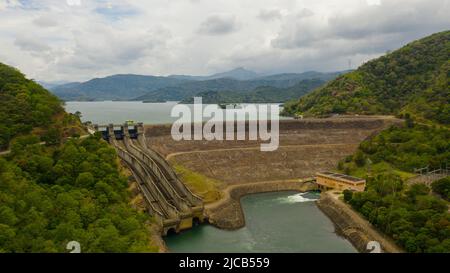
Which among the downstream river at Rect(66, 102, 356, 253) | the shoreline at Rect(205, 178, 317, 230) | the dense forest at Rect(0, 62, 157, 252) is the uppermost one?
the dense forest at Rect(0, 62, 157, 252)

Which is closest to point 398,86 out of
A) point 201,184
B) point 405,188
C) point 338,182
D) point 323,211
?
point 338,182

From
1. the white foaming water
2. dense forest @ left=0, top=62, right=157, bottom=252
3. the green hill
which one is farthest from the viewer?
the green hill

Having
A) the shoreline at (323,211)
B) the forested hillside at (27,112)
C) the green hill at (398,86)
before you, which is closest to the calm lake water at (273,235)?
the shoreline at (323,211)

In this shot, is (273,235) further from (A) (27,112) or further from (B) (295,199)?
(A) (27,112)

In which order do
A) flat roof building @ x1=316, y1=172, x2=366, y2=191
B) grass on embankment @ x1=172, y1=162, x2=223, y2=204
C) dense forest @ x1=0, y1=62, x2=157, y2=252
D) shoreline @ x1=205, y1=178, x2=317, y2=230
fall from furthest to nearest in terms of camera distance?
flat roof building @ x1=316, y1=172, x2=366, y2=191 < grass on embankment @ x1=172, y1=162, x2=223, y2=204 < shoreline @ x1=205, y1=178, x2=317, y2=230 < dense forest @ x1=0, y1=62, x2=157, y2=252

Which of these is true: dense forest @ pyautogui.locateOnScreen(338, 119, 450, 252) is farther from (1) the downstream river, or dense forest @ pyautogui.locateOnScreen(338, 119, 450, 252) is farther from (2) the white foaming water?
(2) the white foaming water

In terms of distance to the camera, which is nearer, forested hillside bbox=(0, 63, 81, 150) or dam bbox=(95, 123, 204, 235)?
dam bbox=(95, 123, 204, 235)

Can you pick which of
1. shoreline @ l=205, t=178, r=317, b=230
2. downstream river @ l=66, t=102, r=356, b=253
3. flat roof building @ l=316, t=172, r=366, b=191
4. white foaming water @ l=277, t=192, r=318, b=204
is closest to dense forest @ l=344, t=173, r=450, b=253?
flat roof building @ l=316, t=172, r=366, b=191
